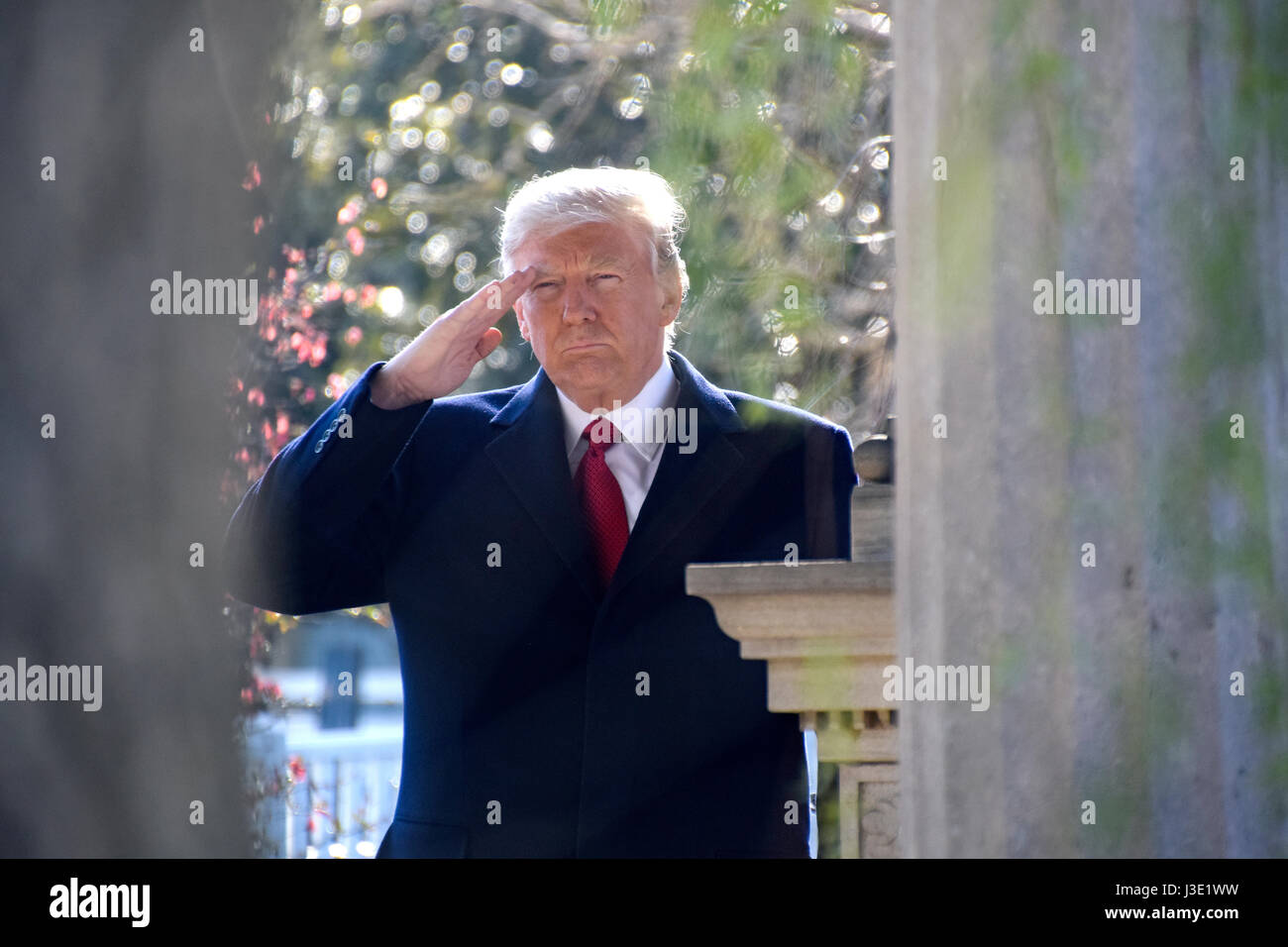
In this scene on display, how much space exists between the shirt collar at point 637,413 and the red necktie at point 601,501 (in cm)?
2

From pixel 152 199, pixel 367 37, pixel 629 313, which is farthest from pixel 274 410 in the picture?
pixel 367 37

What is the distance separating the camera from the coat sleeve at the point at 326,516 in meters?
2.50

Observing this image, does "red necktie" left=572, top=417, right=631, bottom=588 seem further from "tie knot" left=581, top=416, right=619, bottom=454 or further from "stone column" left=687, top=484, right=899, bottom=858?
"stone column" left=687, top=484, right=899, bottom=858

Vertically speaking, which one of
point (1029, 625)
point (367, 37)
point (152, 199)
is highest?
point (367, 37)

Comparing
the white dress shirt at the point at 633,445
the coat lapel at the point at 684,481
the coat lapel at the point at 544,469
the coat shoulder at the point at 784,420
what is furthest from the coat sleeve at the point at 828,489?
the coat lapel at the point at 544,469

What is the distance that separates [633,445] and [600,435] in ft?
0.21

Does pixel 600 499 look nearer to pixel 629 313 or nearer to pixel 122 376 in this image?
pixel 629 313

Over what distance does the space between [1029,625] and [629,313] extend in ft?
4.62

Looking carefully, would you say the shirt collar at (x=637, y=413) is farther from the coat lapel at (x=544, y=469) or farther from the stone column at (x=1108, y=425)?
the stone column at (x=1108, y=425)

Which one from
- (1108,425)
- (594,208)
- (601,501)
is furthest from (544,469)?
(1108,425)

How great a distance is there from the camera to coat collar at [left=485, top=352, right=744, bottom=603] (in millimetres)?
2555

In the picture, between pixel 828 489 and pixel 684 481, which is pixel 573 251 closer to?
pixel 684 481

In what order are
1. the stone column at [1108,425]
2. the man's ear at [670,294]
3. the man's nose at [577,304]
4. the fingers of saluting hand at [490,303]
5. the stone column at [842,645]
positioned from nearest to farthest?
the stone column at [1108,425] → the stone column at [842,645] → the fingers of saluting hand at [490,303] → the man's nose at [577,304] → the man's ear at [670,294]

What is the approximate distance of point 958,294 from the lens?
1441mm
